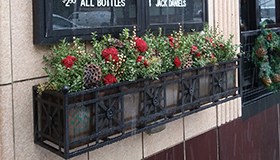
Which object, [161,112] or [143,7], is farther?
[143,7]

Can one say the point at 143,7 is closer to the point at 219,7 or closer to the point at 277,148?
the point at 219,7

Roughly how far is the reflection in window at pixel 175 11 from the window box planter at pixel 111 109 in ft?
2.07

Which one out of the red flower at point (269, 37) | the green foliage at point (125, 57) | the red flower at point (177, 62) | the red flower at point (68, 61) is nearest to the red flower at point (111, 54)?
the green foliage at point (125, 57)

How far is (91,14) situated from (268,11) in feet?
16.7

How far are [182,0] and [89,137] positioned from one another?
210 centimetres

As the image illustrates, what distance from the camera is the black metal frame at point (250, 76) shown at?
6453 mm

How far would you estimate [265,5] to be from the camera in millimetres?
7715

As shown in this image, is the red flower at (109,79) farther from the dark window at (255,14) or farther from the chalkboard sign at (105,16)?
the dark window at (255,14)

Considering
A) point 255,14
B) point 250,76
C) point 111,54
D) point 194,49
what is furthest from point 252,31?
point 111,54

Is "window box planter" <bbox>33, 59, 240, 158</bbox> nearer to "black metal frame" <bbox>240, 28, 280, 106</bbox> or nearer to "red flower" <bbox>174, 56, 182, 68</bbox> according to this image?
"red flower" <bbox>174, 56, 182, 68</bbox>

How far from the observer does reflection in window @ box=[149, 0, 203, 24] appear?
13.9 ft

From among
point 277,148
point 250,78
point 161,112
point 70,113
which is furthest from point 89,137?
point 277,148

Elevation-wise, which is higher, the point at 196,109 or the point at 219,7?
the point at 219,7

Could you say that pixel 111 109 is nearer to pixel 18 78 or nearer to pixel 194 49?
pixel 18 78
